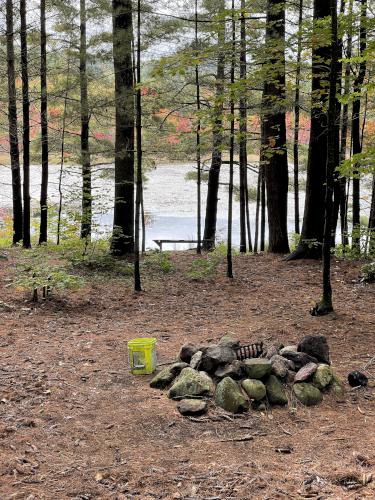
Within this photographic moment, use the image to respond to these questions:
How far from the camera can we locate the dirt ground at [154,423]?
281cm

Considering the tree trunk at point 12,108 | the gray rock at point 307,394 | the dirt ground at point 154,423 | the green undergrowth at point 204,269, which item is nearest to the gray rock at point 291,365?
the gray rock at point 307,394

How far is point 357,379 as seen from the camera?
4.28m

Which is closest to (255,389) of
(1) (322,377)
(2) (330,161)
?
(1) (322,377)

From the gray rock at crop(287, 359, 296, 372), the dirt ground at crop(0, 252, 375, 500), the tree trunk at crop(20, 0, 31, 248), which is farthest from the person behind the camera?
the tree trunk at crop(20, 0, 31, 248)

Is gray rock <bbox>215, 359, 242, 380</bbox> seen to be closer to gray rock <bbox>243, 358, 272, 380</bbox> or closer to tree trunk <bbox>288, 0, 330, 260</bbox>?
gray rock <bbox>243, 358, 272, 380</bbox>

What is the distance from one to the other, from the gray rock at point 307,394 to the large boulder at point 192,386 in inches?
30.7

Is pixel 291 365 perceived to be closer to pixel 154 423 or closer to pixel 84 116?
pixel 154 423

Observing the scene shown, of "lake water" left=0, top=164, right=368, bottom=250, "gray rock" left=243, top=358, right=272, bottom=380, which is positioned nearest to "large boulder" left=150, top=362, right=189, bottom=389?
"gray rock" left=243, top=358, right=272, bottom=380

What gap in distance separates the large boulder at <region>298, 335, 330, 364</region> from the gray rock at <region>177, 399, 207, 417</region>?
1.34 metres

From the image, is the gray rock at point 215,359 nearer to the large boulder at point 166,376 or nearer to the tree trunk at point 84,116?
the large boulder at point 166,376

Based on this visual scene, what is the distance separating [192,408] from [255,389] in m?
0.59

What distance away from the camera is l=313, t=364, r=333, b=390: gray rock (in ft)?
13.6

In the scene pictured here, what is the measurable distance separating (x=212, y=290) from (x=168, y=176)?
27.6 metres

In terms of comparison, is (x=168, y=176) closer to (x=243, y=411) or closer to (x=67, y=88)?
→ (x=67, y=88)
